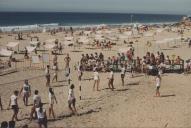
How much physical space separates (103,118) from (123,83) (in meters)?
7.13

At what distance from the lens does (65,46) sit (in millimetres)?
52344

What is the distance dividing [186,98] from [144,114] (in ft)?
13.5

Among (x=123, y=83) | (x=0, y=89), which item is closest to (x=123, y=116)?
(x=123, y=83)

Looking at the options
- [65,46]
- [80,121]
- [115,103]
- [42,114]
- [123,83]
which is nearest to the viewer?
[42,114]

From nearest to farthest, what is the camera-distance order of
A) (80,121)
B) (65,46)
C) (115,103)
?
1. (80,121)
2. (115,103)
3. (65,46)

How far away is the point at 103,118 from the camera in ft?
67.8

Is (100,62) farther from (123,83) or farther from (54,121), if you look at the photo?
(54,121)

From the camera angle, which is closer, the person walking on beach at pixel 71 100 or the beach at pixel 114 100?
the beach at pixel 114 100

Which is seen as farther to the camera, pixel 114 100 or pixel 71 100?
pixel 114 100

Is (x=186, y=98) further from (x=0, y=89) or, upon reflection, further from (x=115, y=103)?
(x=0, y=89)

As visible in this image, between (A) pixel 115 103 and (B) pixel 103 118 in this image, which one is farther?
(A) pixel 115 103

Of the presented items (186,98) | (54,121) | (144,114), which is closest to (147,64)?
(186,98)

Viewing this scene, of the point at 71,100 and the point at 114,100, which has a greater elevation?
the point at 71,100

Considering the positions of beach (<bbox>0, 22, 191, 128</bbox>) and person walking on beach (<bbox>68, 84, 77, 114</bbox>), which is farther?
person walking on beach (<bbox>68, 84, 77, 114</bbox>)
